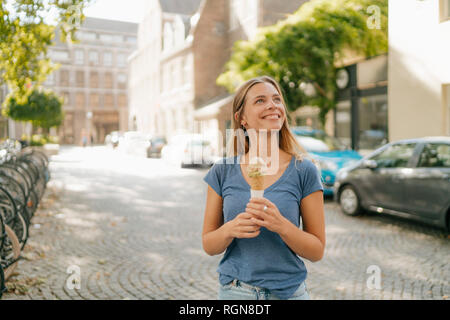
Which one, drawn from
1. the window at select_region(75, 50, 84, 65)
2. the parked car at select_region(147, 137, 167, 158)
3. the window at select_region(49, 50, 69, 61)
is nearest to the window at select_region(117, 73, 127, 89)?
the window at select_region(75, 50, 84, 65)

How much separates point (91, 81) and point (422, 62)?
22.1ft

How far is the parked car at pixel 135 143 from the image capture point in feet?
85.3

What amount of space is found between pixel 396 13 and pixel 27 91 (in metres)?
5.59

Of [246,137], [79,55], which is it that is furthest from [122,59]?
[246,137]

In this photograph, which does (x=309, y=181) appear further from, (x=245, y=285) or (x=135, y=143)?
(x=135, y=143)

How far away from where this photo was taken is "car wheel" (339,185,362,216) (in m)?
8.21

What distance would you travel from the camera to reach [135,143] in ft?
86.4

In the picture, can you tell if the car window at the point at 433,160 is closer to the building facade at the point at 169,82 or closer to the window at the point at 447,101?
the window at the point at 447,101

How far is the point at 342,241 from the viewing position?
261 inches

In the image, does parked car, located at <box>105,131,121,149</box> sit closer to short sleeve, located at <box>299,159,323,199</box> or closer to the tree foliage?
the tree foliage

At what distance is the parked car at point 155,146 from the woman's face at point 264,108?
2444 centimetres

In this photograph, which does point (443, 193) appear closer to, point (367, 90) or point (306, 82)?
point (367, 90)

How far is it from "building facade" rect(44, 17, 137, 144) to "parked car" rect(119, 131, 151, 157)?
10.5 metres
